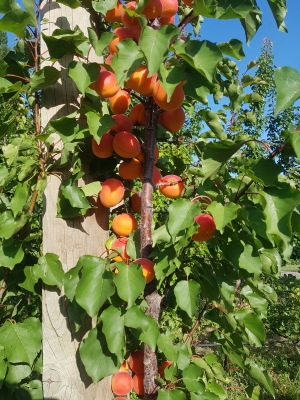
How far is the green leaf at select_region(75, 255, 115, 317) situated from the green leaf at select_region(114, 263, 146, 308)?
1.5 inches

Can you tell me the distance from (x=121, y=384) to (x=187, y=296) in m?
0.36

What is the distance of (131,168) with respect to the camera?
1156 mm

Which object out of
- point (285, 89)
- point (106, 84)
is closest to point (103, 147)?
point (106, 84)

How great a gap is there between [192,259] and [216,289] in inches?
4.3

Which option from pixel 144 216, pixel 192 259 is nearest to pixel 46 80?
pixel 144 216

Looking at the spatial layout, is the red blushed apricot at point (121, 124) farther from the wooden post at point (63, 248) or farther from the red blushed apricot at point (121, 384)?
the red blushed apricot at point (121, 384)

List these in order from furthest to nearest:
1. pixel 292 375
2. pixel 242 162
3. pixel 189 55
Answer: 1. pixel 292 375
2. pixel 242 162
3. pixel 189 55

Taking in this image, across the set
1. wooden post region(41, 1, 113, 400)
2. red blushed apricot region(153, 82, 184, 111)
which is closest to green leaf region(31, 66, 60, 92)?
wooden post region(41, 1, 113, 400)

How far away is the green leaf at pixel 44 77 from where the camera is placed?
1012 mm

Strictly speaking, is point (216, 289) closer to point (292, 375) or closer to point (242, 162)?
point (242, 162)

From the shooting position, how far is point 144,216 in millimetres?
1099

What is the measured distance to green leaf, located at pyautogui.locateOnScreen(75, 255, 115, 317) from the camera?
95 cm

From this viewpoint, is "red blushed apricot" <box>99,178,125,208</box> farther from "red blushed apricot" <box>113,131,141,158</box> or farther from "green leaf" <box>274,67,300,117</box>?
"green leaf" <box>274,67,300,117</box>

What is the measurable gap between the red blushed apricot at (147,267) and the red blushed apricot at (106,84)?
0.45 meters
